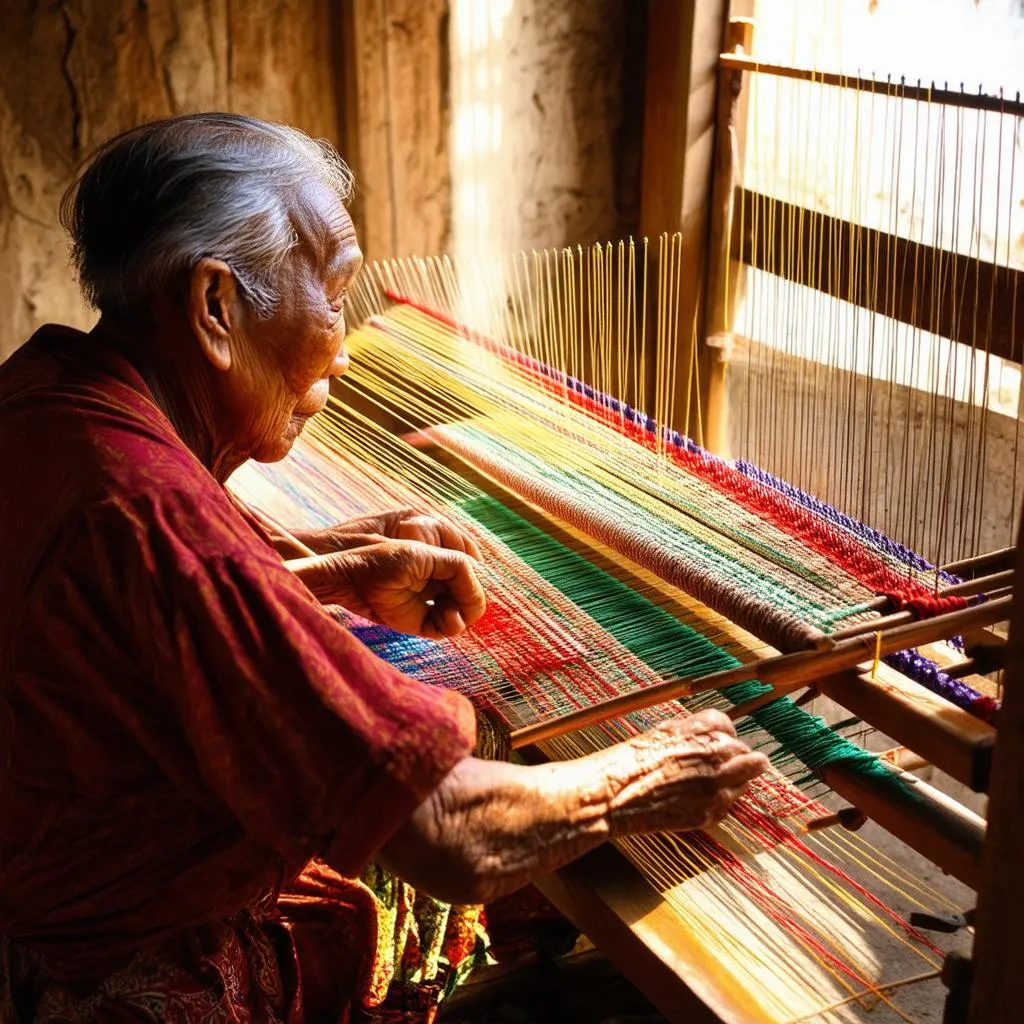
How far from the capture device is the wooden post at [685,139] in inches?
150

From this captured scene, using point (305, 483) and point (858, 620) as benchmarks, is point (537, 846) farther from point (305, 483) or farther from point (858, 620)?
point (305, 483)

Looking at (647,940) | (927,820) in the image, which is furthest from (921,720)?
(647,940)

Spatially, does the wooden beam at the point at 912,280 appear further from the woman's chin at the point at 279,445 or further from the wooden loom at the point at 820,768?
the woman's chin at the point at 279,445

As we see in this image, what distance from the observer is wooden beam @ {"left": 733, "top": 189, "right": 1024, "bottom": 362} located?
110 inches

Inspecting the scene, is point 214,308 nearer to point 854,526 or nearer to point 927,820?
point 927,820

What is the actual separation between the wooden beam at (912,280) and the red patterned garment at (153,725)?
61.7 inches

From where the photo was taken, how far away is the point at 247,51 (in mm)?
3889

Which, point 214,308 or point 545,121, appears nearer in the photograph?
point 214,308

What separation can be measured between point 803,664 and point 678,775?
26cm

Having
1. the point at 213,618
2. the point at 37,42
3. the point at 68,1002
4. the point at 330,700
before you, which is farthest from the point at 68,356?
the point at 37,42

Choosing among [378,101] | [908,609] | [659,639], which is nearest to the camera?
[908,609]

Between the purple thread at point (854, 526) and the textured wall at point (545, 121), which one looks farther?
the textured wall at point (545, 121)

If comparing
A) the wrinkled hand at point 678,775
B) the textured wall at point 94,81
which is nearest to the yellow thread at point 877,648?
the wrinkled hand at point 678,775

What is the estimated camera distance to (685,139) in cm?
390
